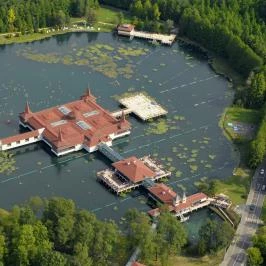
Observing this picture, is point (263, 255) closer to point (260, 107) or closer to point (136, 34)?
point (260, 107)

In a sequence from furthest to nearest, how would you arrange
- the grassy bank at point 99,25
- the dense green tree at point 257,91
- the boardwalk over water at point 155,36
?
the boardwalk over water at point 155,36, the grassy bank at point 99,25, the dense green tree at point 257,91

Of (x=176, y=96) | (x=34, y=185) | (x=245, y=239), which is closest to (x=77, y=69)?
(x=176, y=96)

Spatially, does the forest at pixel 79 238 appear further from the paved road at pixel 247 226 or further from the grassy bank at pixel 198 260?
the paved road at pixel 247 226

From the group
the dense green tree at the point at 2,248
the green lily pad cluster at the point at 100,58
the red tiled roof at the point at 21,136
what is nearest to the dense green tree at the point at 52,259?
the dense green tree at the point at 2,248

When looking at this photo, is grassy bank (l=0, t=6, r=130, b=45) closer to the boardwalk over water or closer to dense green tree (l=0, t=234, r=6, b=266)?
the boardwalk over water

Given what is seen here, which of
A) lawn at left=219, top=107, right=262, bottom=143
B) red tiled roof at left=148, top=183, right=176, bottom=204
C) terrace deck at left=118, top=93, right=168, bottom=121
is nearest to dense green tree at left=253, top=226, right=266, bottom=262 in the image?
red tiled roof at left=148, top=183, right=176, bottom=204

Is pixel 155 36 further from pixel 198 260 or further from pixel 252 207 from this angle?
→ pixel 198 260
